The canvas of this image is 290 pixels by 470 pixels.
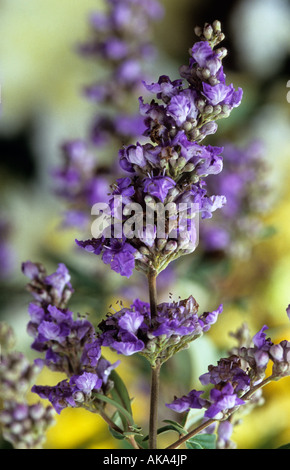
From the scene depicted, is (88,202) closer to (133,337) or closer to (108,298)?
(108,298)

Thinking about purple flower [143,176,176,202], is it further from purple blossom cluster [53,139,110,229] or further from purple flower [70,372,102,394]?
purple blossom cluster [53,139,110,229]

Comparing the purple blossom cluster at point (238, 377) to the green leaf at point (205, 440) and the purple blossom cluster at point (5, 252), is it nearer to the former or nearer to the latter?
the green leaf at point (205, 440)

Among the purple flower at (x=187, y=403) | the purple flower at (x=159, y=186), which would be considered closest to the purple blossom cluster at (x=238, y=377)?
the purple flower at (x=187, y=403)

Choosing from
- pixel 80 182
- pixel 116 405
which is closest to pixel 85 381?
pixel 116 405

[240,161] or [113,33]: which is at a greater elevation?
[113,33]

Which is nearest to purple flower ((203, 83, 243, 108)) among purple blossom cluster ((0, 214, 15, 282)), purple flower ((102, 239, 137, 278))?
purple flower ((102, 239, 137, 278))
